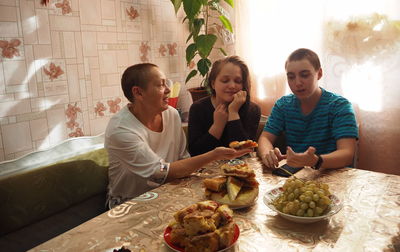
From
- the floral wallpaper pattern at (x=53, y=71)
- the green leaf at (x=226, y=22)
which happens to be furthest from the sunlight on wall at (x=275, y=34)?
the floral wallpaper pattern at (x=53, y=71)

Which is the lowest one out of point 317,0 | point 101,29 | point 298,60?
point 298,60

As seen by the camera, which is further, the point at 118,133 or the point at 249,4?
the point at 249,4

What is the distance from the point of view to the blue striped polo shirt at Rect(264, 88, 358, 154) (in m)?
1.67

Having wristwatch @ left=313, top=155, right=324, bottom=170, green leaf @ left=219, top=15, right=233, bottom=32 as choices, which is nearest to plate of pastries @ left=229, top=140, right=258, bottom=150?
wristwatch @ left=313, top=155, right=324, bottom=170

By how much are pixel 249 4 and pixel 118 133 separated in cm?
194

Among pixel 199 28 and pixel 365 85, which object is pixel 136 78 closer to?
pixel 199 28

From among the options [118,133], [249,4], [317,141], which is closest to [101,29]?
[118,133]

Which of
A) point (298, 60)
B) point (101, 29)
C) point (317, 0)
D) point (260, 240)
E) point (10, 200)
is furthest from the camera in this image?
point (317, 0)

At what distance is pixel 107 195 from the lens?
1793 millimetres

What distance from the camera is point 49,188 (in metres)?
1.54

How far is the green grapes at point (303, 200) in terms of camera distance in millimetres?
957

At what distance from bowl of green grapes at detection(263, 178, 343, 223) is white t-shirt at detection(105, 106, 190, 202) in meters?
0.57

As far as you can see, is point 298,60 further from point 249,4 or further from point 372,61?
point 249,4

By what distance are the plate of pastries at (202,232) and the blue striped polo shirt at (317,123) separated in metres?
1.01
